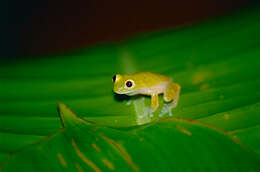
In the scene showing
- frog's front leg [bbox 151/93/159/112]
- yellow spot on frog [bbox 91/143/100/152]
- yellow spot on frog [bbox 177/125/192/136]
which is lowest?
yellow spot on frog [bbox 91/143/100/152]

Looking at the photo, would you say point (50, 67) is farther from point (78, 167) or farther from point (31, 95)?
point (78, 167)

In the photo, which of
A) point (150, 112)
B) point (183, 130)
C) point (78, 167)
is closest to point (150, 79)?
point (150, 112)

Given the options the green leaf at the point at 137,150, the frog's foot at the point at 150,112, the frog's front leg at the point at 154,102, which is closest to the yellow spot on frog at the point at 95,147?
the green leaf at the point at 137,150

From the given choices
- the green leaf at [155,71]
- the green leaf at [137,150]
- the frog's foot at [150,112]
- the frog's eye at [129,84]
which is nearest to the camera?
the green leaf at [137,150]

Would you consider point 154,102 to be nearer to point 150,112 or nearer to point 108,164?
point 150,112

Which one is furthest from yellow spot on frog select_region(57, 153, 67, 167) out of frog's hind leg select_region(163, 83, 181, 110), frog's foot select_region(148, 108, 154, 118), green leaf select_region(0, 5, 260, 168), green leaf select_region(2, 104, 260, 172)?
frog's hind leg select_region(163, 83, 181, 110)

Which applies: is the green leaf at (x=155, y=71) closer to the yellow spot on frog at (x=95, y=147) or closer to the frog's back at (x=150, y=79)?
the yellow spot on frog at (x=95, y=147)

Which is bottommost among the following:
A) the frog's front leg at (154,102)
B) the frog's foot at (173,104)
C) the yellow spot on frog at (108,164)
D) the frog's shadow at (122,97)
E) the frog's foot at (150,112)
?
the yellow spot on frog at (108,164)

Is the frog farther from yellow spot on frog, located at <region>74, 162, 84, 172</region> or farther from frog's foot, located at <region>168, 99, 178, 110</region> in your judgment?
yellow spot on frog, located at <region>74, 162, 84, 172</region>

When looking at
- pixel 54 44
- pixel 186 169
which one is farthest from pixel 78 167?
pixel 54 44
